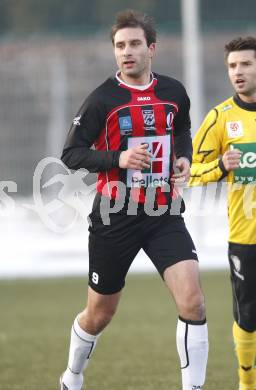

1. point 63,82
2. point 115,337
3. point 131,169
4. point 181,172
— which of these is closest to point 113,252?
point 131,169

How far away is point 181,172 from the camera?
20.6 ft

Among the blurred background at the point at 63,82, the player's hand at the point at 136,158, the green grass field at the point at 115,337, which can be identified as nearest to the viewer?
the player's hand at the point at 136,158

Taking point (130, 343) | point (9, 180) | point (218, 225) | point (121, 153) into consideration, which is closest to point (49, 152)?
point (9, 180)

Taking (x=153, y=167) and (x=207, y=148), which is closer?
(x=153, y=167)

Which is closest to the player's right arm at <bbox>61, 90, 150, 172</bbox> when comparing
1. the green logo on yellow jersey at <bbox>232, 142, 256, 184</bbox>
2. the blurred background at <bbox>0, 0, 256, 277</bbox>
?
the green logo on yellow jersey at <bbox>232, 142, 256, 184</bbox>

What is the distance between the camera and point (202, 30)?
17.1 metres

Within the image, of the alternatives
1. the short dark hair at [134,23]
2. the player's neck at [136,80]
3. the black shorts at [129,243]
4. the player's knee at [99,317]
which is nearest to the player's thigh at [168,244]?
the black shorts at [129,243]

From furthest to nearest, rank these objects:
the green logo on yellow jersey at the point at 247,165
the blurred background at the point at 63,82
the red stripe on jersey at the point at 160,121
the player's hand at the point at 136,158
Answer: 1. the blurred background at the point at 63,82
2. the green logo on yellow jersey at the point at 247,165
3. the red stripe on jersey at the point at 160,121
4. the player's hand at the point at 136,158

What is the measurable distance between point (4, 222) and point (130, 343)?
290 inches

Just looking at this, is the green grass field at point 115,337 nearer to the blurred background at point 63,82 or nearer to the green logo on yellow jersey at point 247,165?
the green logo on yellow jersey at point 247,165

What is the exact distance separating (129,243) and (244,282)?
2.55 ft

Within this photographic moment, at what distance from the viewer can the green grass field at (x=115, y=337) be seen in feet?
25.0

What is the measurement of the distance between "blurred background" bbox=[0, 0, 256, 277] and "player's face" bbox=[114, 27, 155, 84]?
9684 millimetres

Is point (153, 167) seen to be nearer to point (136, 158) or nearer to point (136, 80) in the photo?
point (136, 158)
